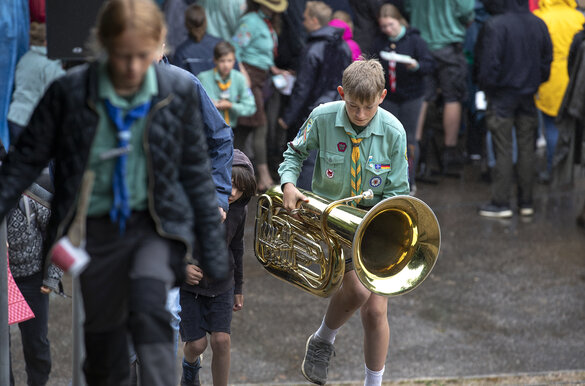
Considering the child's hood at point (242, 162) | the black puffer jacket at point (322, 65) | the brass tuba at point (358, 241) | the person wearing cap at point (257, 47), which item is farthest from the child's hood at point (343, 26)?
the brass tuba at point (358, 241)

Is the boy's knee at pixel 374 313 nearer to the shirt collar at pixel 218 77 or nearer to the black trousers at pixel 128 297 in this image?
the black trousers at pixel 128 297

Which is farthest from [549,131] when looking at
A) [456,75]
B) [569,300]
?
[569,300]

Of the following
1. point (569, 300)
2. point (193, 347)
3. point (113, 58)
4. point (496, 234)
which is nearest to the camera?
point (113, 58)

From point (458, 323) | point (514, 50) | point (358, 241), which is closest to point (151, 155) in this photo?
point (358, 241)

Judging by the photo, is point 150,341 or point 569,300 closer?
point 150,341

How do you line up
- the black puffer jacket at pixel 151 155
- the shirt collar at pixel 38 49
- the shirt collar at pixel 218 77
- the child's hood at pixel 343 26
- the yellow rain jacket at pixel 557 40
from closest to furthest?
the black puffer jacket at pixel 151 155 < the shirt collar at pixel 38 49 < the shirt collar at pixel 218 77 < the child's hood at pixel 343 26 < the yellow rain jacket at pixel 557 40

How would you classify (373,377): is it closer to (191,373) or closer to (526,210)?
(191,373)

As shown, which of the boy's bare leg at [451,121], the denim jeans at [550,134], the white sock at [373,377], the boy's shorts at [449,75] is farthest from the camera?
the boy's bare leg at [451,121]

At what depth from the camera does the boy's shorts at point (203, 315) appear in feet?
15.1

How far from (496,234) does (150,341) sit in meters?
6.10

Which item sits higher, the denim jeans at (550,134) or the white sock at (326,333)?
the white sock at (326,333)

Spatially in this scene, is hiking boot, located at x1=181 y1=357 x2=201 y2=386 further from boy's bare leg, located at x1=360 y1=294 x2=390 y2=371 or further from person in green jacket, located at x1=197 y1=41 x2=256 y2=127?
person in green jacket, located at x1=197 y1=41 x2=256 y2=127

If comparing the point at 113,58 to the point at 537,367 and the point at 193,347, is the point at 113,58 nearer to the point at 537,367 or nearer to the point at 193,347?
the point at 193,347

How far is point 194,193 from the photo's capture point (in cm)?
315
